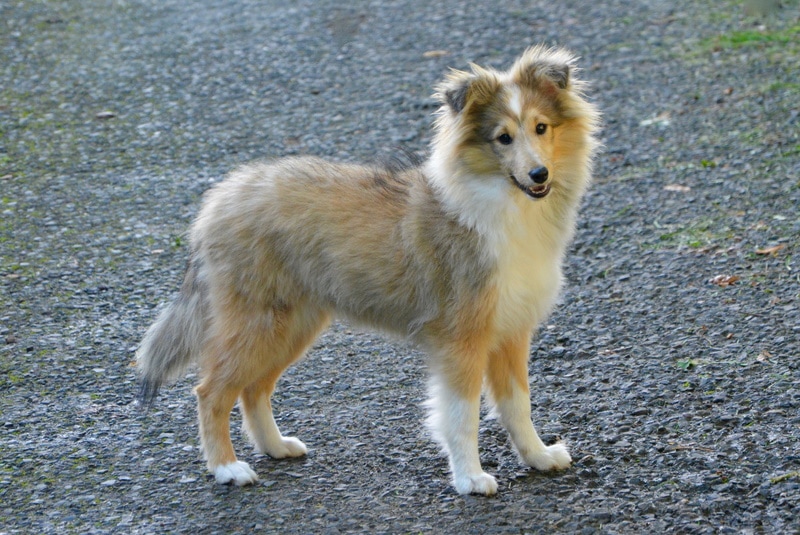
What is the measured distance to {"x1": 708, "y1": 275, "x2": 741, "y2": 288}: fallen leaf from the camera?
607 cm

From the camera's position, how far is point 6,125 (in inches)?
375

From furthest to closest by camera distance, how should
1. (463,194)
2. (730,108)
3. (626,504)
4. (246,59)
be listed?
(246,59), (730,108), (463,194), (626,504)

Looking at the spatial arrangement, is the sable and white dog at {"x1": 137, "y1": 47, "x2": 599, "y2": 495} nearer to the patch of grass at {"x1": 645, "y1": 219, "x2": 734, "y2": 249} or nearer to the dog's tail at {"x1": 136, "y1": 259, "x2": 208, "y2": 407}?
the dog's tail at {"x1": 136, "y1": 259, "x2": 208, "y2": 407}

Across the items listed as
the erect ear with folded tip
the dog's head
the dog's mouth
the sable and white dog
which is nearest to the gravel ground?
the sable and white dog

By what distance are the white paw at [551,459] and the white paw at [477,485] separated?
29 cm

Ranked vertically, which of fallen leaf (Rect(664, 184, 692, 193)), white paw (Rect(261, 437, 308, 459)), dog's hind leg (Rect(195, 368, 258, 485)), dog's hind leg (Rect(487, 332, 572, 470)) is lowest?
white paw (Rect(261, 437, 308, 459))

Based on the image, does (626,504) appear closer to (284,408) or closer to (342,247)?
(342,247)

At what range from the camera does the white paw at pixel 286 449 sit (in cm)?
476

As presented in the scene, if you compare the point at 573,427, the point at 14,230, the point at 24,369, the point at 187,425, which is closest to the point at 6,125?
the point at 14,230

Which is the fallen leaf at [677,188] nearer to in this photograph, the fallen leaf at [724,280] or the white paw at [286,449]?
the fallen leaf at [724,280]

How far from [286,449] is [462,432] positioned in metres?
0.95

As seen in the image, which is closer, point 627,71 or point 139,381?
point 139,381

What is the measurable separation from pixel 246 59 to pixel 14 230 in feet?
15.1

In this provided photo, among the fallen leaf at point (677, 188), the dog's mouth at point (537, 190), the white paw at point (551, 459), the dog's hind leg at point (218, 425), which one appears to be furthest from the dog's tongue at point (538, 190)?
the fallen leaf at point (677, 188)
